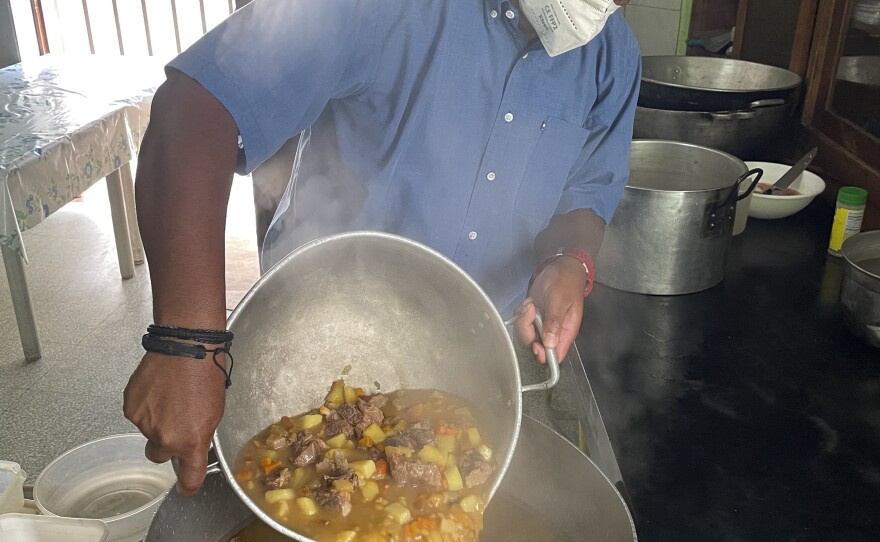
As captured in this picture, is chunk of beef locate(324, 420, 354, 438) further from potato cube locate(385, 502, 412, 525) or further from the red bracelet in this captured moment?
the red bracelet

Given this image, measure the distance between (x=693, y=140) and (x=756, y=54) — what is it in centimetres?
97

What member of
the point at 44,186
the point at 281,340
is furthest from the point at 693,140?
the point at 44,186

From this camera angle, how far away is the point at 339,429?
114 cm

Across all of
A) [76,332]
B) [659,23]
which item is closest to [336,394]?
[76,332]

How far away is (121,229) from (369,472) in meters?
2.98

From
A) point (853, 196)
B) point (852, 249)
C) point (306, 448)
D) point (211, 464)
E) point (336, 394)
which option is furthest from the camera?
point (853, 196)

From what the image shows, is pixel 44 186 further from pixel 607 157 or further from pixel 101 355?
pixel 607 157

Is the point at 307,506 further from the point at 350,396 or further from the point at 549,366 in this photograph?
the point at 549,366

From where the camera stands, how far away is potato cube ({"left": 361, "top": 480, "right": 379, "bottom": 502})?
1069 millimetres

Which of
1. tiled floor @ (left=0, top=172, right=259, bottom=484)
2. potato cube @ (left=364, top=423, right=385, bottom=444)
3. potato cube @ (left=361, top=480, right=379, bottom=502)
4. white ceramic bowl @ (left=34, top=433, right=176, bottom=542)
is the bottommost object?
tiled floor @ (left=0, top=172, right=259, bottom=484)

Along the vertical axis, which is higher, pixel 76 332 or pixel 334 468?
pixel 334 468

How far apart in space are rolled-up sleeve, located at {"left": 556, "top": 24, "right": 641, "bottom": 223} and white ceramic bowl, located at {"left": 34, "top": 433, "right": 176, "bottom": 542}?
1.01 metres

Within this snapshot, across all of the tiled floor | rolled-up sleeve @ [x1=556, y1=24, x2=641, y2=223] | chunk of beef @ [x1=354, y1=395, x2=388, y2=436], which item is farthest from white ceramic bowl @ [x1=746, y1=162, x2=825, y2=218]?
the tiled floor

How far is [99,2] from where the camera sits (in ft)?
19.4
